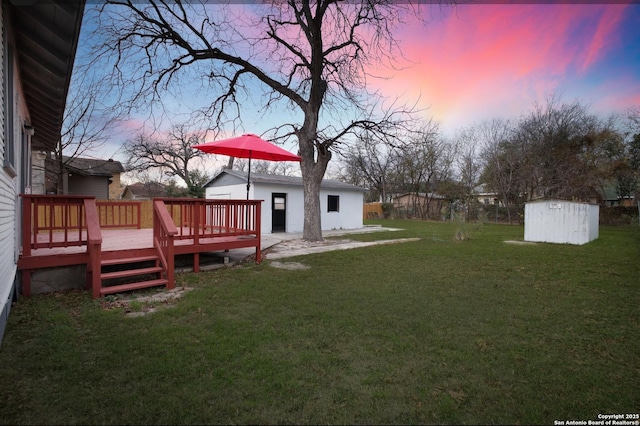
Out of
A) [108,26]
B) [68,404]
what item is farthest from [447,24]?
[68,404]

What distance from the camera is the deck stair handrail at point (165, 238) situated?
4.89 meters

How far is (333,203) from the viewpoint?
54.5 ft

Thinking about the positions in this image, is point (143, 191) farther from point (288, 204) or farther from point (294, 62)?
point (294, 62)

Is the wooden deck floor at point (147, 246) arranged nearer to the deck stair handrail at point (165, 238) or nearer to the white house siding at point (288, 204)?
the deck stair handrail at point (165, 238)

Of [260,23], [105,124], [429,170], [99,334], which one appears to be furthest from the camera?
[429,170]

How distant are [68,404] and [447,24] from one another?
11464mm

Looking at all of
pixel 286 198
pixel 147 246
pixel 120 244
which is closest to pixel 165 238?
pixel 147 246

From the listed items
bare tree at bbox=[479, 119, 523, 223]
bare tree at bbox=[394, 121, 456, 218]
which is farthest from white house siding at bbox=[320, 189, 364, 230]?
bare tree at bbox=[479, 119, 523, 223]

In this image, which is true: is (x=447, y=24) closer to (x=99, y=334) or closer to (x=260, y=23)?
(x=260, y=23)

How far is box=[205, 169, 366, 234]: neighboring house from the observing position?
1380 centimetres

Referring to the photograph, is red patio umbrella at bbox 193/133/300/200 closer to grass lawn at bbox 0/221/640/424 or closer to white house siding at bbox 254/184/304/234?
grass lawn at bbox 0/221/640/424

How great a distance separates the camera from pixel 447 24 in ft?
30.8

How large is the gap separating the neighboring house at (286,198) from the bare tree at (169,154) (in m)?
11.3

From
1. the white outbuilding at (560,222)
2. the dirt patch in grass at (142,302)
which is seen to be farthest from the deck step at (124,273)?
the white outbuilding at (560,222)
